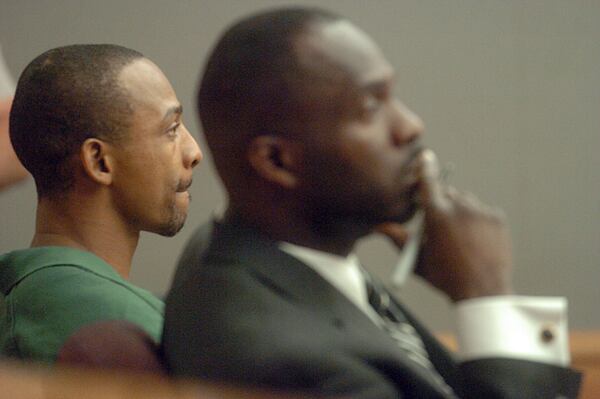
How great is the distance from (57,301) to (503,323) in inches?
17.7

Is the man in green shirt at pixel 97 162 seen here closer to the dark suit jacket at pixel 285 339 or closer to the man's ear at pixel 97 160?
the man's ear at pixel 97 160

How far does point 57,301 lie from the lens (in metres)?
1.04

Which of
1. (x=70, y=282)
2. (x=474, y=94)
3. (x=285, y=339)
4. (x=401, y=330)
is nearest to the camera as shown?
(x=285, y=339)

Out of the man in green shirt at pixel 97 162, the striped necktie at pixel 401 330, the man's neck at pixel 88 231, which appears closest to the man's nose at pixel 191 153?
the man in green shirt at pixel 97 162

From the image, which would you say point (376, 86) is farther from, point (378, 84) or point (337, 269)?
point (337, 269)

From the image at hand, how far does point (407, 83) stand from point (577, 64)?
1.43 feet

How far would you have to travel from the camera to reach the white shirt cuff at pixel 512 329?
0.84 m

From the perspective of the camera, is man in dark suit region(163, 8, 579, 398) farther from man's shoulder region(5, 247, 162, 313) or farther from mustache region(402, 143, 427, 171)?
man's shoulder region(5, 247, 162, 313)

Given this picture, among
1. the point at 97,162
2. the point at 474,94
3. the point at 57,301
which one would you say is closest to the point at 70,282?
the point at 57,301

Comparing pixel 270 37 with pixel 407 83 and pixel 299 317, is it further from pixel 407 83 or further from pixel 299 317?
pixel 407 83

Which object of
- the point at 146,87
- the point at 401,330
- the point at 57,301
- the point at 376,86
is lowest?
the point at 57,301

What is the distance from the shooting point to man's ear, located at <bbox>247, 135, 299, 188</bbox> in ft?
2.74

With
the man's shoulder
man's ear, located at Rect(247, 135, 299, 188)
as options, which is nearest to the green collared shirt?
the man's shoulder

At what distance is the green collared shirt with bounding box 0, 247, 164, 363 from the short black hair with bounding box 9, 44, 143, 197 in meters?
0.10
